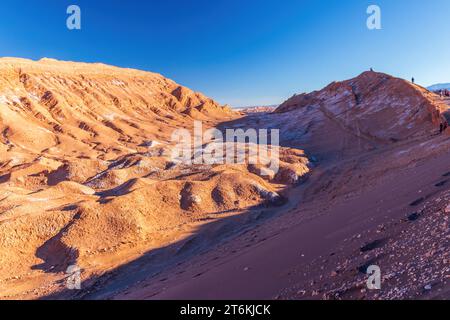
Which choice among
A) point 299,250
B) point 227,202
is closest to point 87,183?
point 227,202

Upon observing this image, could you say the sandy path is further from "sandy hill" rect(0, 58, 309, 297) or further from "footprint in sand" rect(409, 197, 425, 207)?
"sandy hill" rect(0, 58, 309, 297)

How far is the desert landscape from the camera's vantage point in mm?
5742

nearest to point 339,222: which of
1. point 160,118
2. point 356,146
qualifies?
point 356,146

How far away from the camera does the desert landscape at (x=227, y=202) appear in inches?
226

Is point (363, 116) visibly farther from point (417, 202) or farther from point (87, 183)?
point (417, 202)

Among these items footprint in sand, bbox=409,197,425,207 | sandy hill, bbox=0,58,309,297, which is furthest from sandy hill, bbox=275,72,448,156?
footprint in sand, bbox=409,197,425,207

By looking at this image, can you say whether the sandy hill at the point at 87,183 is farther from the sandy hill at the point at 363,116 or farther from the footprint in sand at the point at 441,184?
the footprint in sand at the point at 441,184

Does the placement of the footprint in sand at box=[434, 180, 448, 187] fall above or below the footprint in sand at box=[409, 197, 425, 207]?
above

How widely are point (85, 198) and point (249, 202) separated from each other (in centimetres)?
929

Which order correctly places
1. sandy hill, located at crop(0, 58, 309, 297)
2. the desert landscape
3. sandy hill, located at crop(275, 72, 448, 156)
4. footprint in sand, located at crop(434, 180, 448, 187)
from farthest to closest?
sandy hill, located at crop(275, 72, 448, 156) < sandy hill, located at crop(0, 58, 309, 297) < footprint in sand, located at crop(434, 180, 448, 187) < the desert landscape

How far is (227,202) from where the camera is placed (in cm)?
1989
